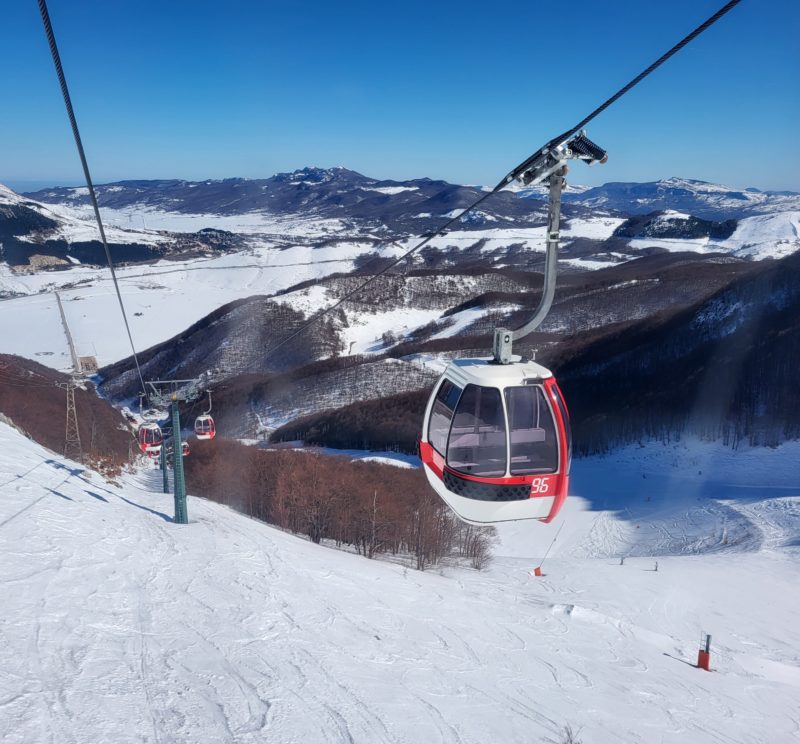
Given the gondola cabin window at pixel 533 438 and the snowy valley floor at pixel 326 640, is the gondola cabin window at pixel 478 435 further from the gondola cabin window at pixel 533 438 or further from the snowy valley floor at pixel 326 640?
the snowy valley floor at pixel 326 640

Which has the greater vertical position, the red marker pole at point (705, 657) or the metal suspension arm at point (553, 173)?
the metal suspension arm at point (553, 173)

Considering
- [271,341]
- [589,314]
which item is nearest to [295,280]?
[271,341]

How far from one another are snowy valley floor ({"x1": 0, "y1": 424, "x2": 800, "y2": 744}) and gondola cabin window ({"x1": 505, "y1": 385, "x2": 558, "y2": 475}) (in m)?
4.00

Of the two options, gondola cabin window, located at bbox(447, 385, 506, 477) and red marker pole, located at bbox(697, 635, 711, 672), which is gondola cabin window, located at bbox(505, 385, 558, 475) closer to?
gondola cabin window, located at bbox(447, 385, 506, 477)

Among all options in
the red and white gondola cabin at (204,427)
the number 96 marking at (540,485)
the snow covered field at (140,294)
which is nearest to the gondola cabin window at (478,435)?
the number 96 marking at (540,485)

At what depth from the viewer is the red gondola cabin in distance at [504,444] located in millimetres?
5176

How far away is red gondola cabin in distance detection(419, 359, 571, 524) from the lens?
17.0 ft

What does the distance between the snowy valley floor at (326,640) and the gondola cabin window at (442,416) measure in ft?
12.3

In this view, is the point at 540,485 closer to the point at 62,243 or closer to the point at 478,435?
the point at 478,435

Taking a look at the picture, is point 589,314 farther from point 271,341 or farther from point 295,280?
point 295,280

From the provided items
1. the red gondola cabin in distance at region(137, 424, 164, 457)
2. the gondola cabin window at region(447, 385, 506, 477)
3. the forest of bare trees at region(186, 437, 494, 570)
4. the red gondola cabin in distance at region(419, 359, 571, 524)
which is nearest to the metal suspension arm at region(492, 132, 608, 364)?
the red gondola cabin in distance at region(419, 359, 571, 524)

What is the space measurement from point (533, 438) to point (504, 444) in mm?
388

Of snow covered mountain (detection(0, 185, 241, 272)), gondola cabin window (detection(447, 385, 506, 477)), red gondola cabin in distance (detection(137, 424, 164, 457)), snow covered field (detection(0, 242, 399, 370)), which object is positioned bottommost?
snow covered field (detection(0, 242, 399, 370))

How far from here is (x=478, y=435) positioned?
577 cm
